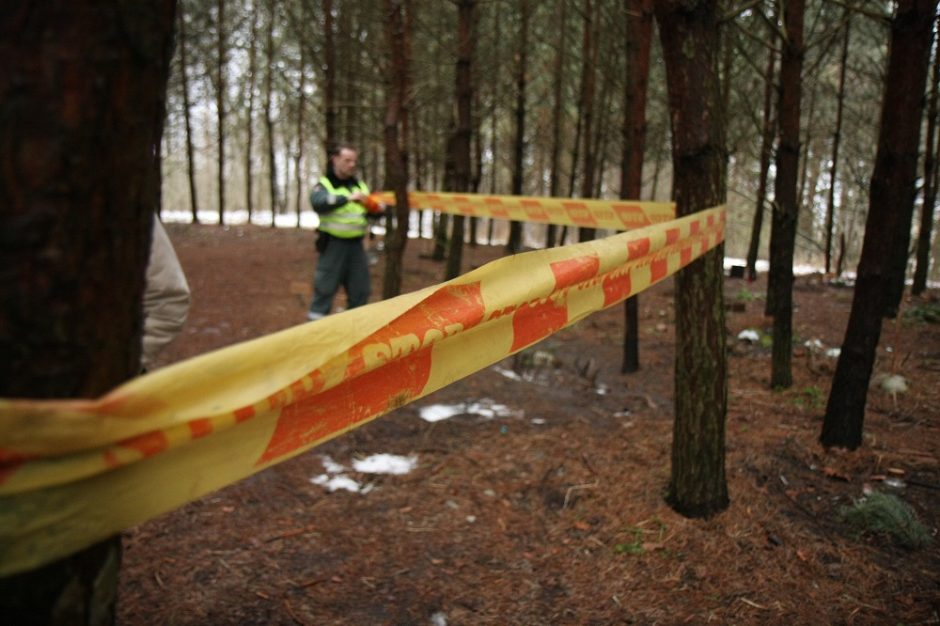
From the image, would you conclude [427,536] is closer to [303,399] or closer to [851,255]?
[303,399]

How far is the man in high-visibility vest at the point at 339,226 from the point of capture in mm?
6641

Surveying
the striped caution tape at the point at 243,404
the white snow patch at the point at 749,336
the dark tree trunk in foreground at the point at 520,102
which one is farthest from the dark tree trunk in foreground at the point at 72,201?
the dark tree trunk in foreground at the point at 520,102

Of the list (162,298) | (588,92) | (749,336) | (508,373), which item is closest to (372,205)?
(508,373)

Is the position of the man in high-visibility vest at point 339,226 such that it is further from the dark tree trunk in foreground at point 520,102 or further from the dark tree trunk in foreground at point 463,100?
the dark tree trunk in foreground at point 520,102

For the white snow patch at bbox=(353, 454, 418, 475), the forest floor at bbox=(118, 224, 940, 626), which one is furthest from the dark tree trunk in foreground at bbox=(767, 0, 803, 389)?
the white snow patch at bbox=(353, 454, 418, 475)

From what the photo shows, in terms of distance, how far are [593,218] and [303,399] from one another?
12.4 feet

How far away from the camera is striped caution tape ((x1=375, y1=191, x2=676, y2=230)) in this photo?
4488 mm

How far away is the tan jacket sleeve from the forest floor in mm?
1232

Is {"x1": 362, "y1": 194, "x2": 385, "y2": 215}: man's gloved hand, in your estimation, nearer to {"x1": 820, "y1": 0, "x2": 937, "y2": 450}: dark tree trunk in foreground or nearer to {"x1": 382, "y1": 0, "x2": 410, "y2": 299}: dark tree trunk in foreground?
{"x1": 382, "y1": 0, "x2": 410, "y2": 299}: dark tree trunk in foreground

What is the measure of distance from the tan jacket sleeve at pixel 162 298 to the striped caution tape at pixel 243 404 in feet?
3.74

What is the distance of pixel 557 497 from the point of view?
4012 millimetres

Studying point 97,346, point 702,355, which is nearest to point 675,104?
point 702,355

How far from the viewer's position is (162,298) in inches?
101

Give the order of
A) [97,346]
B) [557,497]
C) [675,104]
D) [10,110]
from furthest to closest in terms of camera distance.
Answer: [557,497]
[675,104]
[97,346]
[10,110]
